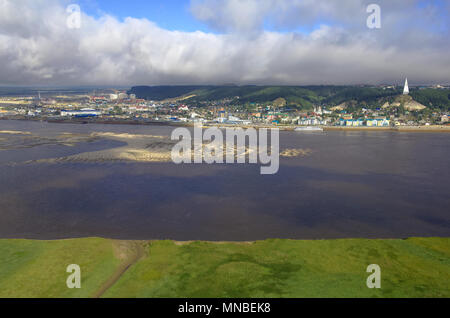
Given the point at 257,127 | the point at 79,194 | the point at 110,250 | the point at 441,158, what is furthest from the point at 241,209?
the point at 257,127

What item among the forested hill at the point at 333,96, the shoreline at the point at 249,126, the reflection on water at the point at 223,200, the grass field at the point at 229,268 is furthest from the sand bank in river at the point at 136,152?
the forested hill at the point at 333,96

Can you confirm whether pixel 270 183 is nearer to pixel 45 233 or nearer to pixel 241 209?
pixel 241 209

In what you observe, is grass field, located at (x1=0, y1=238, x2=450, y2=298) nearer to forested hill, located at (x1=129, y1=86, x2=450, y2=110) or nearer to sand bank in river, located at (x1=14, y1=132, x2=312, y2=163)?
sand bank in river, located at (x1=14, y1=132, x2=312, y2=163)

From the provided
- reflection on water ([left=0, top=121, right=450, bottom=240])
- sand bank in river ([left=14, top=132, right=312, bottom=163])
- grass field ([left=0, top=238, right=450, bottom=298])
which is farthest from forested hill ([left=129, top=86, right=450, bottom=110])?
grass field ([left=0, top=238, right=450, bottom=298])

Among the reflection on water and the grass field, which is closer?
the grass field

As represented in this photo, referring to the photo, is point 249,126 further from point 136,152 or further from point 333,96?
point 333,96

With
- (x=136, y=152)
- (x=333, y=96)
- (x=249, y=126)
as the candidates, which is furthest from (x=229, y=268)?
(x=333, y=96)

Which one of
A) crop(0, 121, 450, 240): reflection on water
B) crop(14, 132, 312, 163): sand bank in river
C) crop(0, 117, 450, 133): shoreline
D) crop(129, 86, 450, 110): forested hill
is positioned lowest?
crop(0, 121, 450, 240): reflection on water

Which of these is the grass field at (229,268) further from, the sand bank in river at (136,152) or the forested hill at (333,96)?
the forested hill at (333,96)
